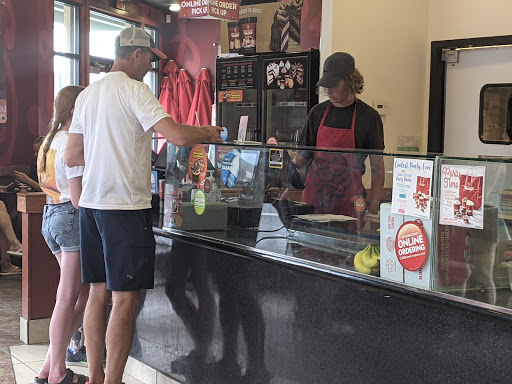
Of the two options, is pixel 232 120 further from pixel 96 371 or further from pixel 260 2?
pixel 96 371

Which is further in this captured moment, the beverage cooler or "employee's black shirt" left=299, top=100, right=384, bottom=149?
the beverage cooler

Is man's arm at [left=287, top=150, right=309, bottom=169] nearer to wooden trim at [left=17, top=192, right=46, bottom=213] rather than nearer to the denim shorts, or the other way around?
the denim shorts

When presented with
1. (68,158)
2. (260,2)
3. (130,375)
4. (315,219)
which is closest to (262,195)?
(315,219)

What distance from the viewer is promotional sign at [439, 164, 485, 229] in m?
2.09

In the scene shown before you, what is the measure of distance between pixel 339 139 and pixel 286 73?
8.71ft

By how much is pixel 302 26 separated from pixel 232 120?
1.13 meters

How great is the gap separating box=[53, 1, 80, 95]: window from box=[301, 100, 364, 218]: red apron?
718 centimetres

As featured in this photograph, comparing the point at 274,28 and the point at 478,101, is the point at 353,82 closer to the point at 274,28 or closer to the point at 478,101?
the point at 478,101

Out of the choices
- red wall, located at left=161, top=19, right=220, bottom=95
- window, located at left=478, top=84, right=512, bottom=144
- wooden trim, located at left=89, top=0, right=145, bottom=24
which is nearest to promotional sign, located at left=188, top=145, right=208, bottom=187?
window, located at left=478, top=84, right=512, bottom=144

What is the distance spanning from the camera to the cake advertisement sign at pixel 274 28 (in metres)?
6.09

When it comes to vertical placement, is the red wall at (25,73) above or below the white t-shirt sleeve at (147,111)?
above

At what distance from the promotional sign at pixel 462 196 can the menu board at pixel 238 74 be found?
14.6 ft

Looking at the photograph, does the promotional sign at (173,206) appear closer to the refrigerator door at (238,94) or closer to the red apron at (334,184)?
the red apron at (334,184)

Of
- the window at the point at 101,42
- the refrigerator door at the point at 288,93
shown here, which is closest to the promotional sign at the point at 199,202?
the refrigerator door at the point at 288,93
